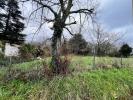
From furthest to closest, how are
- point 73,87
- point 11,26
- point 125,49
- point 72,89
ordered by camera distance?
point 125,49, point 11,26, point 73,87, point 72,89

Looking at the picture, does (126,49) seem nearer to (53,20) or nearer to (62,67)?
(53,20)

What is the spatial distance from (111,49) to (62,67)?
30.6 meters

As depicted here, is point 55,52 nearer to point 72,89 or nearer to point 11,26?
point 72,89

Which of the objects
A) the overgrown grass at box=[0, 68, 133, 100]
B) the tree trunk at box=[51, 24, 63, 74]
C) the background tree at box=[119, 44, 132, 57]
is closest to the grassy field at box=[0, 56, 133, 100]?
the overgrown grass at box=[0, 68, 133, 100]

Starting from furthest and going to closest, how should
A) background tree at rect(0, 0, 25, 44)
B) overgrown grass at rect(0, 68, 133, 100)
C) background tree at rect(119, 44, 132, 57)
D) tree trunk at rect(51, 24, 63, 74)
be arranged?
A: 1. background tree at rect(119, 44, 132, 57)
2. background tree at rect(0, 0, 25, 44)
3. tree trunk at rect(51, 24, 63, 74)
4. overgrown grass at rect(0, 68, 133, 100)

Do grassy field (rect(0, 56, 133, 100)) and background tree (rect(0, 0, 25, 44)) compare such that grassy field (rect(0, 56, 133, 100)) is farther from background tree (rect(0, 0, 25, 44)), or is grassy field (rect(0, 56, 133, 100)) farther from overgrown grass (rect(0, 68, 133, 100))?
background tree (rect(0, 0, 25, 44))

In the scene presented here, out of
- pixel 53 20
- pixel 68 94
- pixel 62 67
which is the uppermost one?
pixel 53 20

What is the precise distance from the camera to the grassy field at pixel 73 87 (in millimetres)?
11586

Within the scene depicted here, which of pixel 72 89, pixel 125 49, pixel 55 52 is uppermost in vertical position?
pixel 125 49

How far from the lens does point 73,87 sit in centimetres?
1224

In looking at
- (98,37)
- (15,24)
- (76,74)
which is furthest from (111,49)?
(76,74)

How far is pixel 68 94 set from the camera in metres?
11.8

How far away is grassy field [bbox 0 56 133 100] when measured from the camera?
11.6m

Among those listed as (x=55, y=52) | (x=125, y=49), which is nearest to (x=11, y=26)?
(x=125, y=49)
